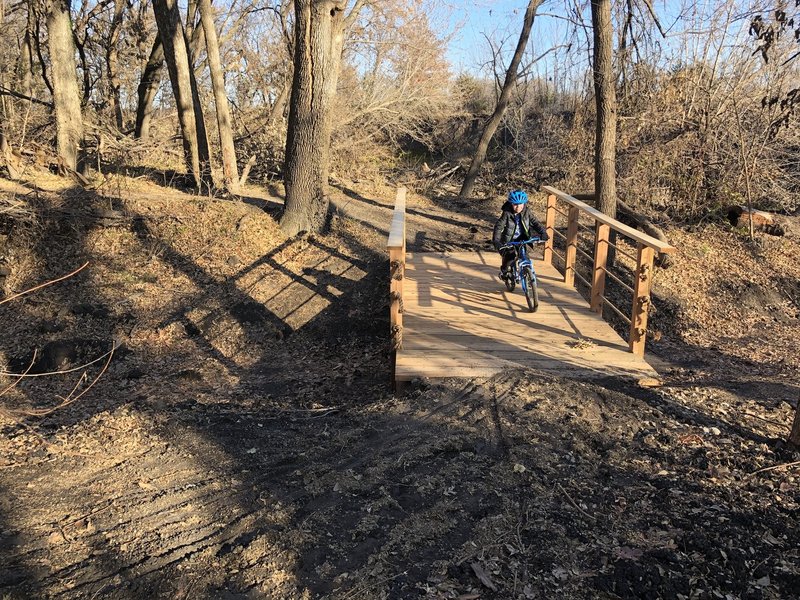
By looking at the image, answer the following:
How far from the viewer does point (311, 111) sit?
37.4ft

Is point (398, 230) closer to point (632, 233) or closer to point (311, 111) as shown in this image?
point (632, 233)

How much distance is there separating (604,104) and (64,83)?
10585 millimetres

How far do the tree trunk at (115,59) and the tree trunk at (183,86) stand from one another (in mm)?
5735

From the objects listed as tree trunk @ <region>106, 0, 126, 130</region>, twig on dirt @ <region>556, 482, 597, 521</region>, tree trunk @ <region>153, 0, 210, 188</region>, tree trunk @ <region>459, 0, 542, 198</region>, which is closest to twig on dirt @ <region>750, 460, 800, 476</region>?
twig on dirt @ <region>556, 482, 597, 521</region>

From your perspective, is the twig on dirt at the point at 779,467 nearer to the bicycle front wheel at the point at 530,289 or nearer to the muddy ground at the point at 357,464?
the muddy ground at the point at 357,464

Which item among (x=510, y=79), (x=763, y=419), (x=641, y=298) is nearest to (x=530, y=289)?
(x=641, y=298)

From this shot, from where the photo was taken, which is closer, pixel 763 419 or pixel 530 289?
pixel 763 419

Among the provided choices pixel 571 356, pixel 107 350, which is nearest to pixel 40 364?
pixel 107 350

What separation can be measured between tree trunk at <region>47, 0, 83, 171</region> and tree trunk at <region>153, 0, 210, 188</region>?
6.21ft

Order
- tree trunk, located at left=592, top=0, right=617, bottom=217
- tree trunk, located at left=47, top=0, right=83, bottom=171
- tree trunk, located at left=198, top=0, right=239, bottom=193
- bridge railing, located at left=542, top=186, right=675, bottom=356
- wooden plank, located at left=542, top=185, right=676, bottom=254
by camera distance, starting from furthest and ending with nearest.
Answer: tree trunk, located at left=47, top=0, right=83, bottom=171, tree trunk, located at left=198, top=0, right=239, bottom=193, tree trunk, located at left=592, top=0, right=617, bottom=217, bridge railing, located at left=542, top=186, right=675, bottom=356, wooden plank, located at left=542, top=185, right=676, bottom=254

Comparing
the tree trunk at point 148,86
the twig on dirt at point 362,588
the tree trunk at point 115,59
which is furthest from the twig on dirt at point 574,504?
the tree trunk at point 115,59

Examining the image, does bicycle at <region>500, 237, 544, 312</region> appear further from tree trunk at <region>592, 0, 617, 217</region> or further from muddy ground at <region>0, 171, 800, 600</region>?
tree trunk at <region>592, 0, 617, 217</region>

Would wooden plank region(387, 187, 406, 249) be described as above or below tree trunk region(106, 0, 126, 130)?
below

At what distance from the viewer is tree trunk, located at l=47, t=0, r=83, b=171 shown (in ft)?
42.1
